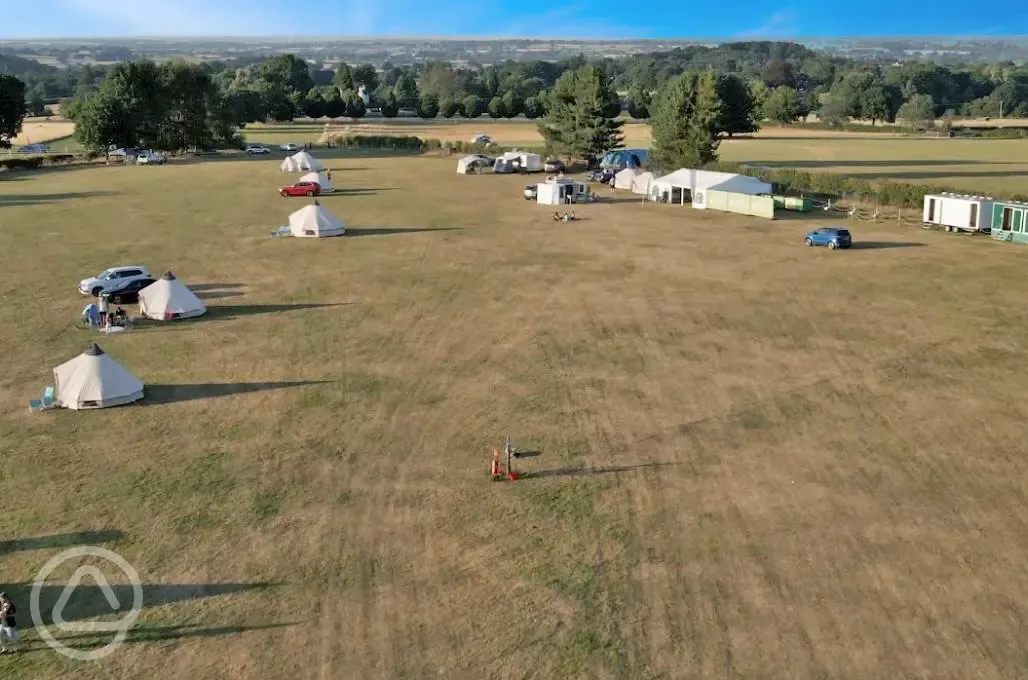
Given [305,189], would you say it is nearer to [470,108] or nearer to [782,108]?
[782,108]

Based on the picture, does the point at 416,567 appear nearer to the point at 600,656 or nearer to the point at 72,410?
the point at 600,656

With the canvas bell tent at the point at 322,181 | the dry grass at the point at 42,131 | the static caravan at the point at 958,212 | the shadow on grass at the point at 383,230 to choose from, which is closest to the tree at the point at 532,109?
the dry grass at the point at 42,131

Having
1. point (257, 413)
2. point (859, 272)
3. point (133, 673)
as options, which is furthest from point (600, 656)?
point (859, 272)

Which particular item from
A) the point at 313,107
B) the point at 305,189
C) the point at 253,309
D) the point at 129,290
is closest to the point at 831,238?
the point at 253,309

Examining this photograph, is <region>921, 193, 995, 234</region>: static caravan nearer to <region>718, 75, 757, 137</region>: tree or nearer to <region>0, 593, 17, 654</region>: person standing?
<region>0, 593, 17, 654</region>: person standing

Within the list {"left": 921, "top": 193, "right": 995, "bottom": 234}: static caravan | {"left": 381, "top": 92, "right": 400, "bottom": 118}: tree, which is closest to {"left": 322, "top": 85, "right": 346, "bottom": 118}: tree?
{"left": 381, "top": 92, "right": 400, "bottom": 118}: tree
